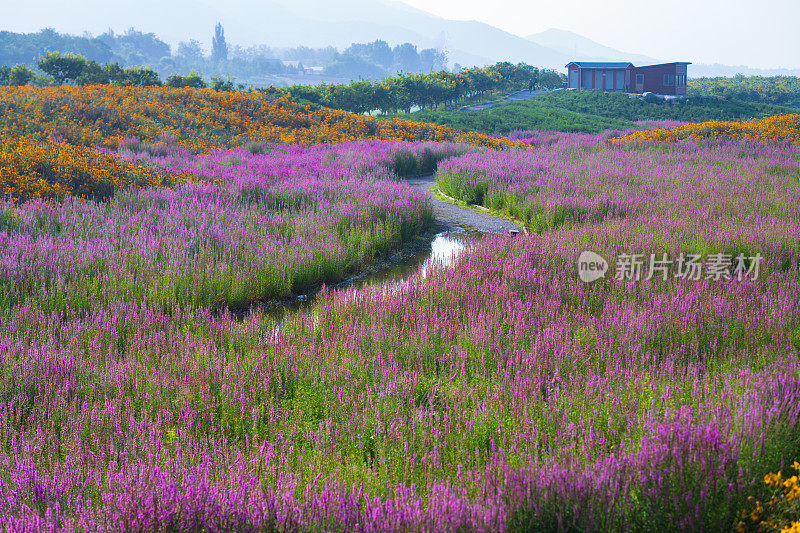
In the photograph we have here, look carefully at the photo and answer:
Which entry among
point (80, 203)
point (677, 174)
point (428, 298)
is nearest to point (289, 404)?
point (428, 298)

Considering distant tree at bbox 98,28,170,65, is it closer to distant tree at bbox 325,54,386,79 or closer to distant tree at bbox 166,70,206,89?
distant tree at bbox 325,54,386,79

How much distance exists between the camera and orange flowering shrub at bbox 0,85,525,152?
13.9m

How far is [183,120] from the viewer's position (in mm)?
17500

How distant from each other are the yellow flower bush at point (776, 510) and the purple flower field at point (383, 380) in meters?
0.07

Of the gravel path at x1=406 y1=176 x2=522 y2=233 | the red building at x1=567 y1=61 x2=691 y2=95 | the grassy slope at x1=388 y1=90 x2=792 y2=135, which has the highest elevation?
the red building at x1=567 y1=61 x2=691 y2=95

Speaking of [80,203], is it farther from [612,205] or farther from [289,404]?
[612,205]

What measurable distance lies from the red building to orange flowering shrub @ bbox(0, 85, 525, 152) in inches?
1639

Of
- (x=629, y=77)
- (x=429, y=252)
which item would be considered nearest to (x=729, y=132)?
(x=429, y=252)

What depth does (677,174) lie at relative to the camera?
10.5 metres

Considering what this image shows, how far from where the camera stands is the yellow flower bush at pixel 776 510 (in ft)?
6.83

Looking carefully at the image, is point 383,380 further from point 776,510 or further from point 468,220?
point 468,220

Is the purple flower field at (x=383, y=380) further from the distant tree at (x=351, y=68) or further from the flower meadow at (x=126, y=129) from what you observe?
the distant tree at (x=351, y=68)

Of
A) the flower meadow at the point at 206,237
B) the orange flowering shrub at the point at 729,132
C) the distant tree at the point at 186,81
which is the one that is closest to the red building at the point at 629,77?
the distant tree at the point at 186,81

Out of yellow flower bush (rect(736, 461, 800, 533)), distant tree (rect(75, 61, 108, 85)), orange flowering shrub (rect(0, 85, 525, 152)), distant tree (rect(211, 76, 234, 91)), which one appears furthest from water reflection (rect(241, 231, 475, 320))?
distant tree (rect(211, 76, 234, 91))
